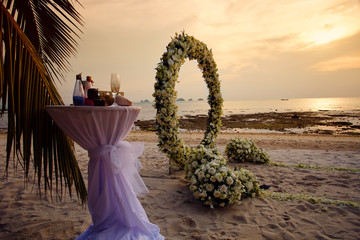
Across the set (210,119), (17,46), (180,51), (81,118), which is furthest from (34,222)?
(210,119)

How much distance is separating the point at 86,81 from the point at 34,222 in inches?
88.5

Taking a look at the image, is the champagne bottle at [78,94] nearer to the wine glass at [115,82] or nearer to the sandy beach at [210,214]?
the wine glass at [115,82]

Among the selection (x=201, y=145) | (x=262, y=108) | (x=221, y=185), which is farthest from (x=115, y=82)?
(x=262, y=108)

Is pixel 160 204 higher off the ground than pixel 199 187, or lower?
lower

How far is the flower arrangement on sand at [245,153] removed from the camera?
642 cm

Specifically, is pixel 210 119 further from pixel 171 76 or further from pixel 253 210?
pixel 253 210

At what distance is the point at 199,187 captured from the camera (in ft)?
12.3

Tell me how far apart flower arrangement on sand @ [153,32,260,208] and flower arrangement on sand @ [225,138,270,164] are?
0.69m

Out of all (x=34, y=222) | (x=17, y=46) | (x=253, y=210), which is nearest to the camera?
(x=17, y=46)

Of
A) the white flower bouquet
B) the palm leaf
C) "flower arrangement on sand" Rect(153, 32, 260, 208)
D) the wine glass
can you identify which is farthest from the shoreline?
the palm leaf

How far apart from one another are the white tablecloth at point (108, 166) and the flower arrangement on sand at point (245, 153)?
15.3ft

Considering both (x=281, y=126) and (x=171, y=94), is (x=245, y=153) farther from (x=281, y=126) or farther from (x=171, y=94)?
(x=281, y=126)

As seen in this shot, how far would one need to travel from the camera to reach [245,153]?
6.61m

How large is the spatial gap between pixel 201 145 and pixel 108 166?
3.19m
